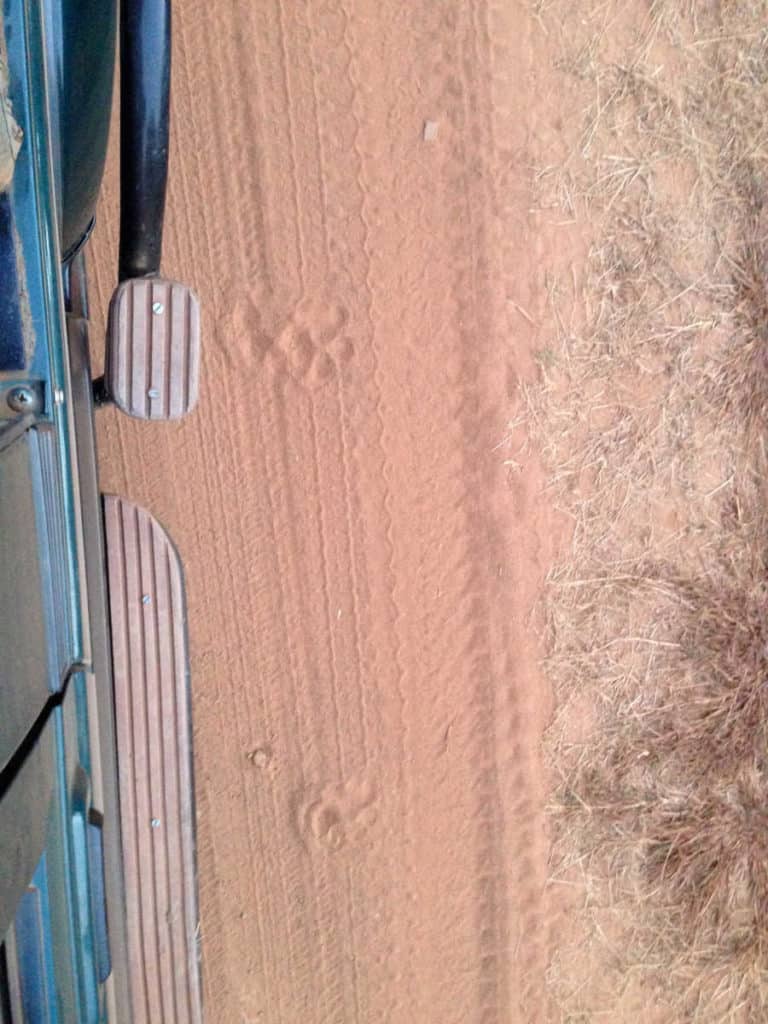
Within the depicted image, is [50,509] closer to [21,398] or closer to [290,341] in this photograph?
[21,398]

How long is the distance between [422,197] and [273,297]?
454 mm

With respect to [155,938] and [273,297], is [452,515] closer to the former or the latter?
[273,297]

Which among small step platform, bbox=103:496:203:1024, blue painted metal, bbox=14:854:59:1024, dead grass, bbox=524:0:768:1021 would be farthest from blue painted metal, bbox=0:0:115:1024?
dead grass, bbox=524:0:768:1021

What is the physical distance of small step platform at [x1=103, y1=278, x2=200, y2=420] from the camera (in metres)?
1.43

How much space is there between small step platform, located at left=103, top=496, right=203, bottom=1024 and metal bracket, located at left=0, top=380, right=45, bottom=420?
0.61 metres

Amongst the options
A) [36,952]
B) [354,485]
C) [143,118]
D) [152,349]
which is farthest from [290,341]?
[36,952]

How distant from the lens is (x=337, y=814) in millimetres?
2252

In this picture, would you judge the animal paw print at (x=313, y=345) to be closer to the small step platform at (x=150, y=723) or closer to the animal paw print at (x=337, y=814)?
the small step platform at (x=150, y=723)

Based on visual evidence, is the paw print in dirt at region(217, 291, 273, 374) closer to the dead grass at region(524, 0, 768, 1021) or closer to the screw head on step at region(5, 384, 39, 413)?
the dead grass at region(524, 0, 768, 1021)

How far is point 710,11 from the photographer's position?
222 centimetres

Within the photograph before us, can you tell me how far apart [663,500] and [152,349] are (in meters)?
1.46

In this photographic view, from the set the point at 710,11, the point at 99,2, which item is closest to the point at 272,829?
the point at 99,2

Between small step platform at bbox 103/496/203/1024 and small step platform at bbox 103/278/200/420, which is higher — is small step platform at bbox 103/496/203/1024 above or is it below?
below

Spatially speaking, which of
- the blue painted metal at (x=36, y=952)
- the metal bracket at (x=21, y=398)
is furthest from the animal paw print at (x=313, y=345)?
the blue painted metal at (x=36, y=952)
